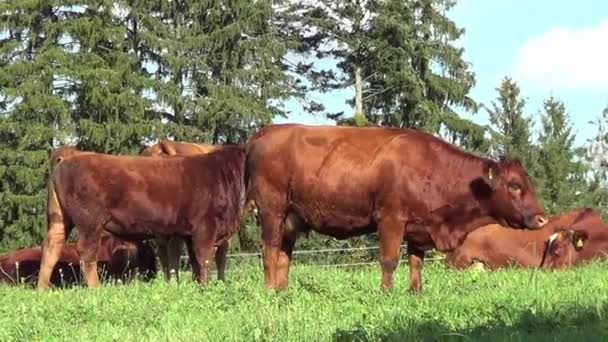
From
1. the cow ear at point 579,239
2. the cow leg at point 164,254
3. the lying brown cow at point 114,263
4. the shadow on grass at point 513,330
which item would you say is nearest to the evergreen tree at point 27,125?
the lying brown cow at point 114,263

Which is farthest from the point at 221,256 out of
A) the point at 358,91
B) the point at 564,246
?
the point at 358,91

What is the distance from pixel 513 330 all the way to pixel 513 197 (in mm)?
4831

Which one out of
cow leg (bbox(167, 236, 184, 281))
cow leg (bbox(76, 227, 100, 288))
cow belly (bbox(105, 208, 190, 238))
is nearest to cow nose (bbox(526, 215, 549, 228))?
cow belly (bbox(105, 208, 190, 238))

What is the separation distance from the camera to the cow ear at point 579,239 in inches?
621

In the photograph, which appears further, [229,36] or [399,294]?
[229,36]

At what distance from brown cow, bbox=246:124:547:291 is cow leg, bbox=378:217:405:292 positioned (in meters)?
0.01

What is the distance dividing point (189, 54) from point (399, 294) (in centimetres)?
3578

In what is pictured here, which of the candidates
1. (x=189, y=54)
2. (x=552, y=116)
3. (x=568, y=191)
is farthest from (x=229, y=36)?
(x=552, y=116)

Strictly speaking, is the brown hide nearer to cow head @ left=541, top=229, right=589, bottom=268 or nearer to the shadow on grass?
cow head @ left=541, top=229, right=589, bottom=268

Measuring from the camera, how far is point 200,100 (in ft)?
143

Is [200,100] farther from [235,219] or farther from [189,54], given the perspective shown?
[235,219]

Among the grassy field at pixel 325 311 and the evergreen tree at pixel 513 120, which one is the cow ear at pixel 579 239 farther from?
the evergreen tree at pixel 513 120

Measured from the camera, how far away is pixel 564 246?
52.1 feet

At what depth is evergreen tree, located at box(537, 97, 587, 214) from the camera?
52969mm
